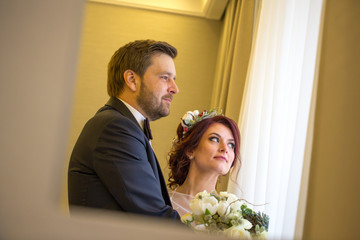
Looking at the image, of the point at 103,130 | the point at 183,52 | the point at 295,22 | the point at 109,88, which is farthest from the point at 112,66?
the point at 183,52

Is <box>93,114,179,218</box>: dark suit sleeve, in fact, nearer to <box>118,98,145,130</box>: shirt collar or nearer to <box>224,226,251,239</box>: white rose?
<box>224,226,251,239</box>: white rose

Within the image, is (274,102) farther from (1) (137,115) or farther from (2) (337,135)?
(2) (337,135)

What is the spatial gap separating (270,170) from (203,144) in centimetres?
56

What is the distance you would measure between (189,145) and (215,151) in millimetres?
194

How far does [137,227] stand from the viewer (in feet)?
1.28

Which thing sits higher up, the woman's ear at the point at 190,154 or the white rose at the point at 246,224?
the woman's ear at the point at 190,154

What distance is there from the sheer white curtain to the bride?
0.47 feet

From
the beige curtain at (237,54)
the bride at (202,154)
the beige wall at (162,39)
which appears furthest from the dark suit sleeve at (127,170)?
the beige wall at (162,39)

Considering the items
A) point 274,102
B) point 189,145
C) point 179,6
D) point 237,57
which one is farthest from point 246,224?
point 179,6

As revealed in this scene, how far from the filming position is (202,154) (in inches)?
97.0

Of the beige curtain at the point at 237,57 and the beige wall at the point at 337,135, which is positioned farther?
the beige curtain at the point at 237,57

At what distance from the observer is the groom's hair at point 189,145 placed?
8.22 feet

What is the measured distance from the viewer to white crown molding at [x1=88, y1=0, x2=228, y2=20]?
4023 mm

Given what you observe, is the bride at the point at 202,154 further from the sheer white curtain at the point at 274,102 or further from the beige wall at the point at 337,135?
the beige wall at the point at 337,135
